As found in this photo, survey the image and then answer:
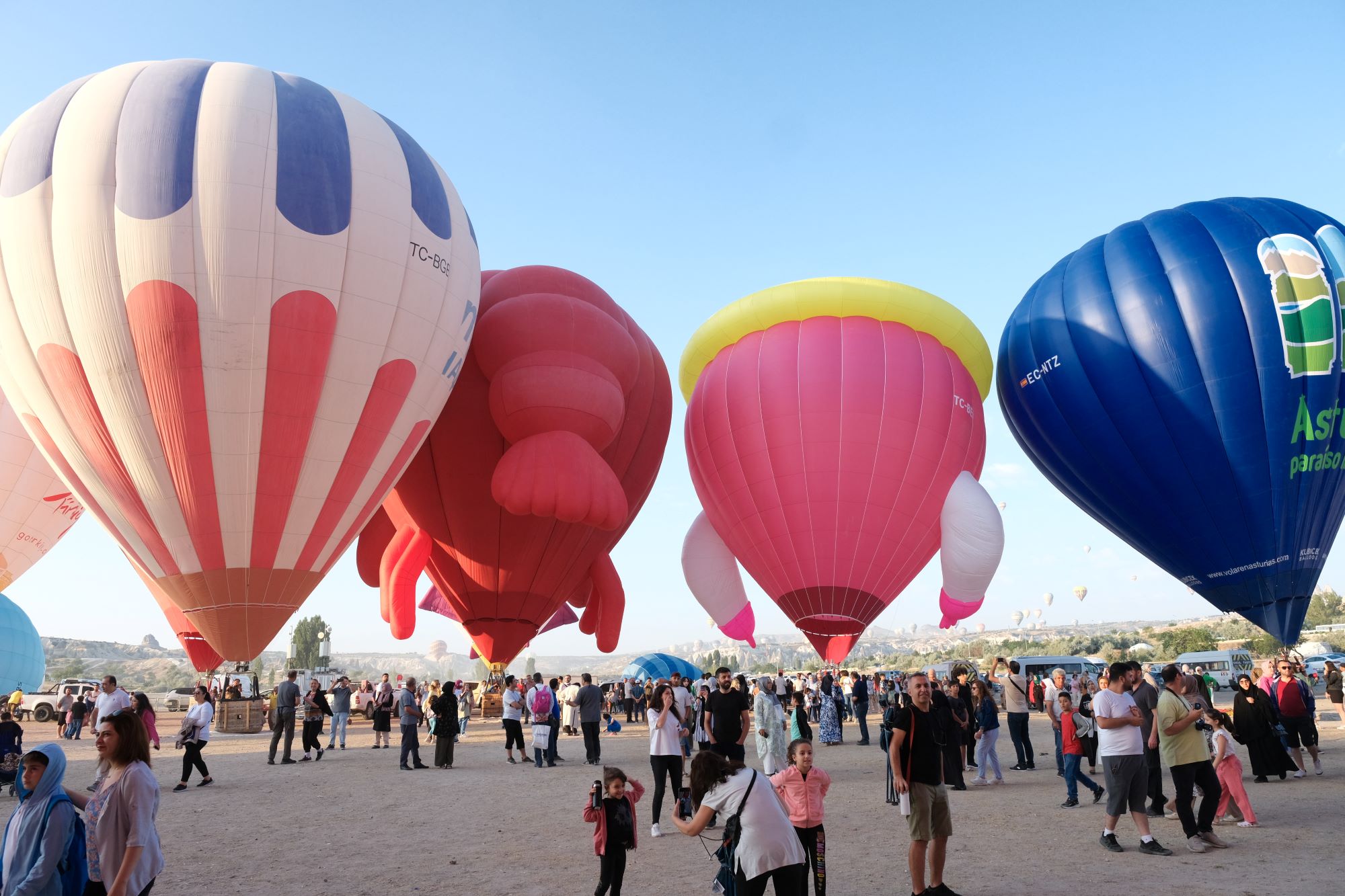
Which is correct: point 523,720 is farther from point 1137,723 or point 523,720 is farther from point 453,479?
point 1137,723

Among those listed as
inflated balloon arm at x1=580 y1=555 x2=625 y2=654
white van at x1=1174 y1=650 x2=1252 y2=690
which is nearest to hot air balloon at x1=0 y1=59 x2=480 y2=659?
inflated balloon arm at x1=580 y1=555 x2=625 y2=654

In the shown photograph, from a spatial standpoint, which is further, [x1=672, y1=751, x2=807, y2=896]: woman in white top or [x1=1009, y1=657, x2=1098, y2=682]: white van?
[x1=1009, y1=657, x2=1098, y2=682]: white van

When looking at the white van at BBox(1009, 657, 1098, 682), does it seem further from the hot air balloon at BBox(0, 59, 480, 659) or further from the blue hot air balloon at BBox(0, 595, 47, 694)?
the blue hot air balloon at BBox(0, 595, 47, 694)

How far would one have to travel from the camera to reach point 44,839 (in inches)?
144

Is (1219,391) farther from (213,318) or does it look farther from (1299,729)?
(213,318)

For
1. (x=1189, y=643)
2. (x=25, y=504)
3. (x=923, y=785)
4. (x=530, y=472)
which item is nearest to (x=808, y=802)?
(x=923, y=785)

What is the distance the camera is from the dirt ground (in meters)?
5.94

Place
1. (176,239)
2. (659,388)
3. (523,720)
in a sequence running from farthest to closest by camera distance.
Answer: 1. (523,720)
2. (659,388)
3. (176,239)

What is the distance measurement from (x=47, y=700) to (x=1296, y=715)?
37054 mm

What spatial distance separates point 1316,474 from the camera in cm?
1716

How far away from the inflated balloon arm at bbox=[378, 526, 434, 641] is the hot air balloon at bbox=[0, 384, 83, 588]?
8559 millimetres

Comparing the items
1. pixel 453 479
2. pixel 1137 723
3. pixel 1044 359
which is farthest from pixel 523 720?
pixel 1137 723

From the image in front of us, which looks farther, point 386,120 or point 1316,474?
point 1316,474

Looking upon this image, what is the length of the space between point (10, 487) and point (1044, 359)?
22136 mm
